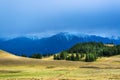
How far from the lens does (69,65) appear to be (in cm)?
11794

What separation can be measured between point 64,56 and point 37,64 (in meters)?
76.1

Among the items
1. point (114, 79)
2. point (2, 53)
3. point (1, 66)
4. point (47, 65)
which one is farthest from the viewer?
point (2, 53)

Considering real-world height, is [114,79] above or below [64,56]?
below

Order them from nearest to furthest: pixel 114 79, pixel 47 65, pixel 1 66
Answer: pixel 114 79 → pixel 1 66 → pixel 47 65

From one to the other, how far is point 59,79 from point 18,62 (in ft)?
195

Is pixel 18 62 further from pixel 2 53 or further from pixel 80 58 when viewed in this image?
pixel 80 58

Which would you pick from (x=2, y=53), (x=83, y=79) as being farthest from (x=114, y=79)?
(x=2, y=53)

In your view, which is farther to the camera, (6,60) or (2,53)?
(2,53)

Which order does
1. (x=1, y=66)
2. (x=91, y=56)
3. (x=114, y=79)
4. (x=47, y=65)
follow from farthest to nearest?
1. (x=91, y=56)
2. (x=47, y=65)
3. (x=1, y=66)
4. (x=114, y=79)

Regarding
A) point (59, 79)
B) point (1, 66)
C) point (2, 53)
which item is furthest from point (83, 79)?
point (2, 53)

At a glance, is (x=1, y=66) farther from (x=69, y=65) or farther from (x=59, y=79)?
(x=59, y=79)

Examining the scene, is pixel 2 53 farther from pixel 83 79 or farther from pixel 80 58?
pixel 83 79

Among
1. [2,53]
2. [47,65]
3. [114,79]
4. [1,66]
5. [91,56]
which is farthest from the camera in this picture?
[91,56]

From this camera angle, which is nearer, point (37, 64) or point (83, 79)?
point (83, 79)
